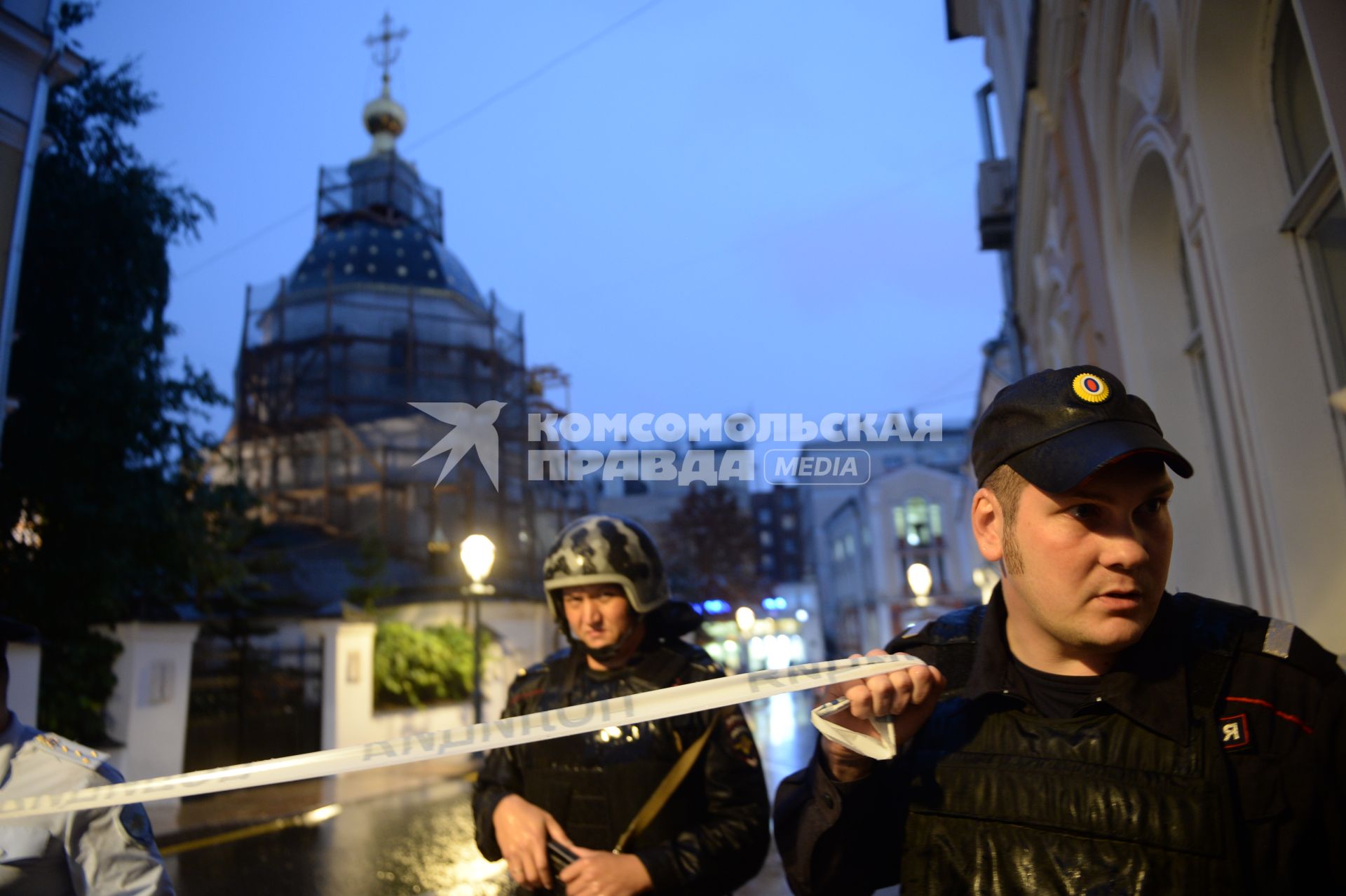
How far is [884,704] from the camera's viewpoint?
1.55 m

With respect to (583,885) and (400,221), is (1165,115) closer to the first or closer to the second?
(583,885)

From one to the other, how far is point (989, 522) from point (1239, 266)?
3062mm

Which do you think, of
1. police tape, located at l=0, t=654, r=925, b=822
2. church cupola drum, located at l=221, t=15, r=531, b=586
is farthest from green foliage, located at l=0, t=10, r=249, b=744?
church cupola drum, located at l=221, t=15, r=531, b=586

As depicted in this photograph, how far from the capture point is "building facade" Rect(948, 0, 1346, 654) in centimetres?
373

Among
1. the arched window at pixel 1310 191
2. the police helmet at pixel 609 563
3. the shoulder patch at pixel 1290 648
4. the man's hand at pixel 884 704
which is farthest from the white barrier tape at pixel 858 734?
the arched window at pixel 1310 191

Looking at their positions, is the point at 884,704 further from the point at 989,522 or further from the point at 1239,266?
the point at 1239,266

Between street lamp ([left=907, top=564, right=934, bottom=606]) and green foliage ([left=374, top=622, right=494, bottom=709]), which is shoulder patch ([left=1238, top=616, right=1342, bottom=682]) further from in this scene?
green foliage ([left=374, top=622, right=494, bottom=709])

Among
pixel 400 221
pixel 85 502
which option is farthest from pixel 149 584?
pixel 400 221

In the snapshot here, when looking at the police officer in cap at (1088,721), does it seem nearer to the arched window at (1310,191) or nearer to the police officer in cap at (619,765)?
the police officer in cap at (619,765)

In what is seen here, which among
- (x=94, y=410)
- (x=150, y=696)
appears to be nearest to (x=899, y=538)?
(x=150, y=696)

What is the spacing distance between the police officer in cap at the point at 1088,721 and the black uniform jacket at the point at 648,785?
932 millimetres

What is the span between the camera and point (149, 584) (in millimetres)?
12422

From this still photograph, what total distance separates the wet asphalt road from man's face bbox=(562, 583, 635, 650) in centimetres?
410

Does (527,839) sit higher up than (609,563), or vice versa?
(609,563)
